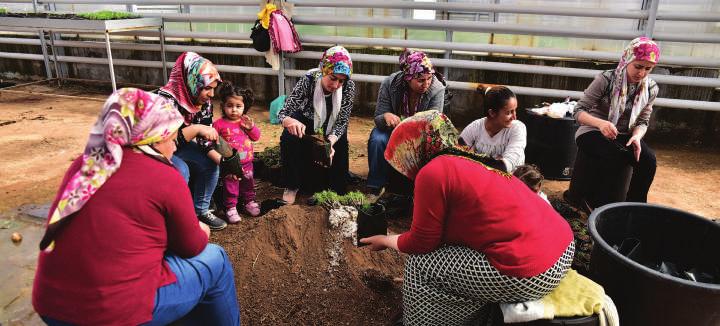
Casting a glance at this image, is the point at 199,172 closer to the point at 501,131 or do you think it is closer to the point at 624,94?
the point at 501,131

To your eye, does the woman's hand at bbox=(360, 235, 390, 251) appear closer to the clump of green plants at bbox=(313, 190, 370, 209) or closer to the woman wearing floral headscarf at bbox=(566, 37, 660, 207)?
the clump of green plants at bbox=(313, 190, 370, 209)

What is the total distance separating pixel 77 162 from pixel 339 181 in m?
2.61

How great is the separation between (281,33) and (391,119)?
2820 millimetres

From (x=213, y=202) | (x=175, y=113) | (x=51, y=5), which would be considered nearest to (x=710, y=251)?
(x=175, y=113)

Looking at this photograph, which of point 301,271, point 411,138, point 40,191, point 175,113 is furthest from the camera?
point 40,191

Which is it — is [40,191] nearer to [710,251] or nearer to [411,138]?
[411,138]

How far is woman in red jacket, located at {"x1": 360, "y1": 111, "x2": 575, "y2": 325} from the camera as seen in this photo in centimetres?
194

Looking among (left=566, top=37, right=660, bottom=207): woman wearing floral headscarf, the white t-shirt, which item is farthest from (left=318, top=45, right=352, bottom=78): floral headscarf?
(left=566, top=37, right=660, bottom=207): woman wearing floral headscarf

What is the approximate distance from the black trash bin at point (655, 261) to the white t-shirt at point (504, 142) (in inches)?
33.1

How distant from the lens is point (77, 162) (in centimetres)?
174

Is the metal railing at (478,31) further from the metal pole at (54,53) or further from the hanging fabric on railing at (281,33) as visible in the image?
the metal pole at (54,53)

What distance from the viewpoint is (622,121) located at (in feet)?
12.6

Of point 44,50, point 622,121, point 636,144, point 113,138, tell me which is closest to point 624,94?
point 622,121

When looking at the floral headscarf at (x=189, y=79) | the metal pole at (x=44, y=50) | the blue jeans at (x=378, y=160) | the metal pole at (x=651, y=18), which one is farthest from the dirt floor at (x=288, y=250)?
the metal pole at (x=44, y=50)
